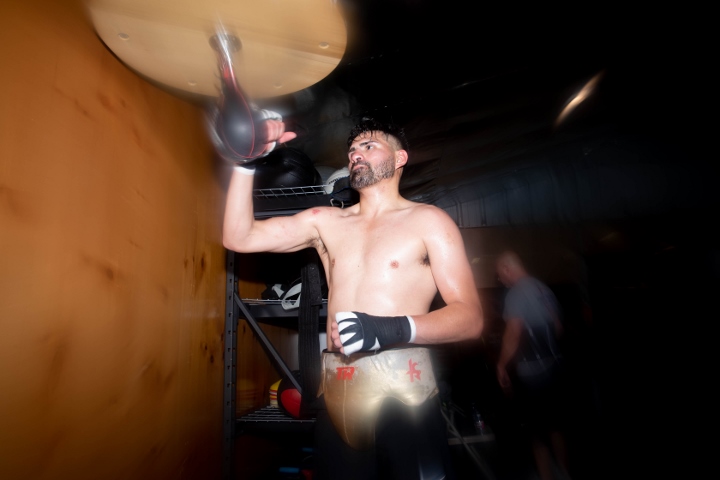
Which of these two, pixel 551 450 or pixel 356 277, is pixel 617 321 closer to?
pixel 551 450

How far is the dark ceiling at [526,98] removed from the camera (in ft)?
3.87

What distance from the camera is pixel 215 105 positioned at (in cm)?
101

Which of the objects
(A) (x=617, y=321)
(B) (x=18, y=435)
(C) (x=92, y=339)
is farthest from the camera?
(A) (x=617, y=321)

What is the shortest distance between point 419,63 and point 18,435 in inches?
62.9

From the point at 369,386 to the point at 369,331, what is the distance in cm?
26

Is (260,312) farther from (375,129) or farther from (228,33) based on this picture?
(228,33)

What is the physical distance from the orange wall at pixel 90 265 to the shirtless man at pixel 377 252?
0.30 metres

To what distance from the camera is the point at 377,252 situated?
46.6 inches

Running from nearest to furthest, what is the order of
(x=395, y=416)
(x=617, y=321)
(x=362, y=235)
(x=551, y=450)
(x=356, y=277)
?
Answer: (x=395, y=416)
(x=356, y=277)
(x=362, y=235)
(x=551, y=450)
(x=617, y=321)

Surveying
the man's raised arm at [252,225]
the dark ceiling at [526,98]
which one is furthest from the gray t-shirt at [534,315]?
→ the man's raised arm at [252,225]

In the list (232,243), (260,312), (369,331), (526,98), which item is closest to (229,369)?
(260,312)

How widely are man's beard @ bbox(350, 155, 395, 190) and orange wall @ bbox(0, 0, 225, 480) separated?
2.40ft

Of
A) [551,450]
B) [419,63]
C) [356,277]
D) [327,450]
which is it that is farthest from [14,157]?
[551,450]

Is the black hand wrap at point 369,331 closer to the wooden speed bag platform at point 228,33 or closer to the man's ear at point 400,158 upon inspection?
the wooden speed bag platform at point 228,33
